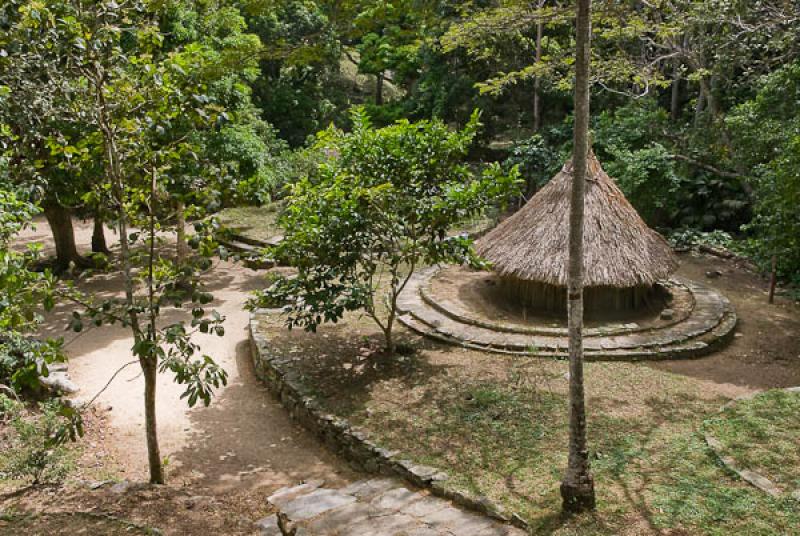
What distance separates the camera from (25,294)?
620 centimetres

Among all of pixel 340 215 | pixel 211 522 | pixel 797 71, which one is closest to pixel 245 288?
pixel 340 215

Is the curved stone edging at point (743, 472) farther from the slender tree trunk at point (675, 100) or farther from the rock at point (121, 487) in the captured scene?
the slender tree trunk at point (675, 100)

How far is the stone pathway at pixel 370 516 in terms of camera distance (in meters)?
6.44

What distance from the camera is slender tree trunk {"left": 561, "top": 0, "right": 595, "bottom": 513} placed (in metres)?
6.23

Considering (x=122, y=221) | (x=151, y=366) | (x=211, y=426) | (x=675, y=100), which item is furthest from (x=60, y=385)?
(x=675, y=100)

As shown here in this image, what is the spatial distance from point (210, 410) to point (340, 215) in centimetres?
370

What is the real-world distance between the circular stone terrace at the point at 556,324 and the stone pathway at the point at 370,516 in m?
4.53

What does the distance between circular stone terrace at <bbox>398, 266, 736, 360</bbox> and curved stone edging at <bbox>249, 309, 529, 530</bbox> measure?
105 inches

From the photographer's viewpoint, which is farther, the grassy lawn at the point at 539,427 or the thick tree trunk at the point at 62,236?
the thick tree trunk at the point at 62,236

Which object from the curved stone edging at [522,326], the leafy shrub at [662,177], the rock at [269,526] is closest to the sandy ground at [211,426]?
the rock at [269,526]

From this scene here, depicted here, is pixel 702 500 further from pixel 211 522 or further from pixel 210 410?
pixel 210 410

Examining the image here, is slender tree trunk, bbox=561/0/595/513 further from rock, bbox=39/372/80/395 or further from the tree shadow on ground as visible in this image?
rock, bbox=39/372/80/395

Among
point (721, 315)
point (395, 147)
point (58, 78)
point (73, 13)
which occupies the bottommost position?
point (721, 315)

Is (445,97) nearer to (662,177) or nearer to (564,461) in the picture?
(662,177)
